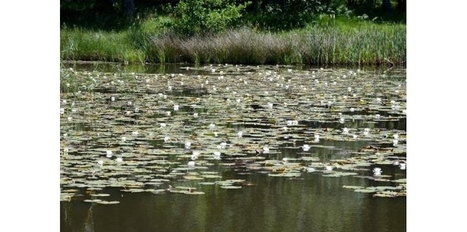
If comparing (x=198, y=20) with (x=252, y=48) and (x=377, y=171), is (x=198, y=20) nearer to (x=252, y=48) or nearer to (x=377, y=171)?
(x=252, y=48)

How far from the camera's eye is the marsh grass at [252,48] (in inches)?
684

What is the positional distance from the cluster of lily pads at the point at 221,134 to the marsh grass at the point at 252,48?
526cm

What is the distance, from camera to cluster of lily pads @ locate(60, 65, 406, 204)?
18.0 ft

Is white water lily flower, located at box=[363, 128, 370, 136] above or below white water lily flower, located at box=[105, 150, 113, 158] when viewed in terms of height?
above

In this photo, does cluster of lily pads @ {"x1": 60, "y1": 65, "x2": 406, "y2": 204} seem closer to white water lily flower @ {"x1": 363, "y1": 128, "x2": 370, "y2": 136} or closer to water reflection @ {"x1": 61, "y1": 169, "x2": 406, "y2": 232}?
white water lily flower @ {"x1": 363, "y1": 128, "x2": 370, "y2": 136}

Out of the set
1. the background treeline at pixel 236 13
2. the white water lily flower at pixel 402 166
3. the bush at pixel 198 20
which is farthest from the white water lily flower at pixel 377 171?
the background treeline at pixel 236 13

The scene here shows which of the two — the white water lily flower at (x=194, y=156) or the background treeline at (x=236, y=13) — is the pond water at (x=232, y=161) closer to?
the white water lily flower at (x=194, y=156)

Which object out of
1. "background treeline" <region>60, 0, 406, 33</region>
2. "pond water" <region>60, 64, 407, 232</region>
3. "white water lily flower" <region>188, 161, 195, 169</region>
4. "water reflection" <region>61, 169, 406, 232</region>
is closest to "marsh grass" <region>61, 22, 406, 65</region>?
"background treeline" <region>60, 0, 406, 33</region>

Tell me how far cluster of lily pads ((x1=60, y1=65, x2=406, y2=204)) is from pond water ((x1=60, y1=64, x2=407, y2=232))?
1 cm

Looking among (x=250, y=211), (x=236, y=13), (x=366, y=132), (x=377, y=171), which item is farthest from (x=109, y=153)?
(x=236, y=13)

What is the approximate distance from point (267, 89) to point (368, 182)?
6102 mm

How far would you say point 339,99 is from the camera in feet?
32.8

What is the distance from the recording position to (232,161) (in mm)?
5980
